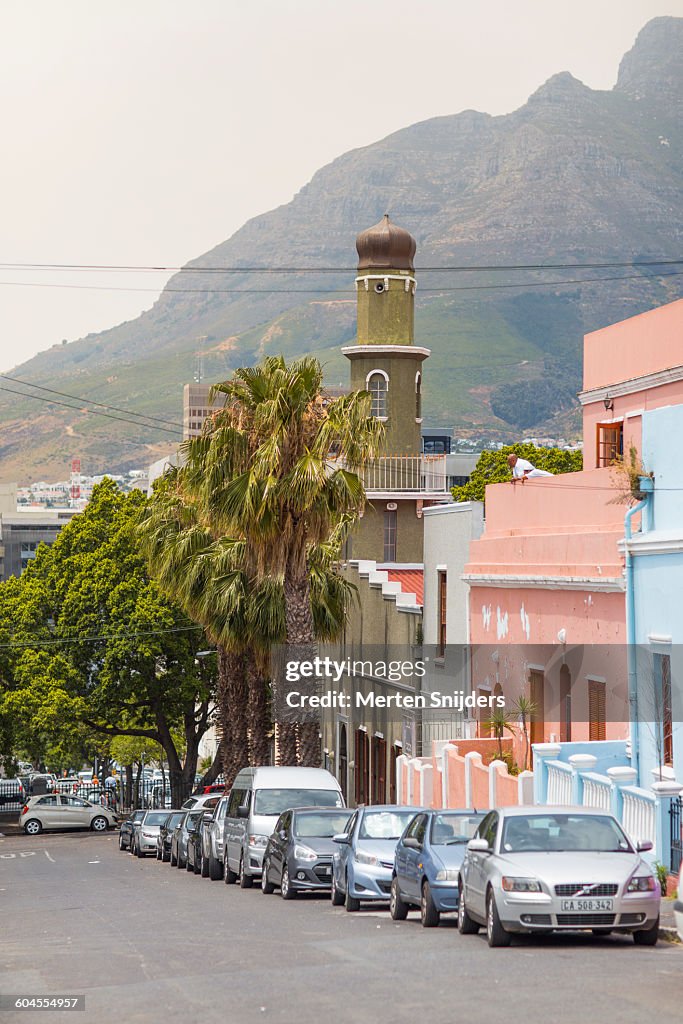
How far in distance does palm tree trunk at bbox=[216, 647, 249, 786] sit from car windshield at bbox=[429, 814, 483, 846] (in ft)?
69.1

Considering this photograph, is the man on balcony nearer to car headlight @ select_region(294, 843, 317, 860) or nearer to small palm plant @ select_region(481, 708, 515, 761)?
small palm plant @ select_region(481, 708, 515, 761)

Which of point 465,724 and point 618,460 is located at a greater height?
point 618,460

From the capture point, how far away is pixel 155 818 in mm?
44531

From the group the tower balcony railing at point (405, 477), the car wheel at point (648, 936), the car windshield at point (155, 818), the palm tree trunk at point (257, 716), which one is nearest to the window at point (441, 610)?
the palm tree trunk at point (257, 716)

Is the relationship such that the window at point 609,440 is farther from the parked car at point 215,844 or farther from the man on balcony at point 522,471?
the parked car at point 215,844

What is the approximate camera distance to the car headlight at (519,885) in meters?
13.9

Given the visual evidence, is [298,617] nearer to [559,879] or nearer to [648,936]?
[648,936]

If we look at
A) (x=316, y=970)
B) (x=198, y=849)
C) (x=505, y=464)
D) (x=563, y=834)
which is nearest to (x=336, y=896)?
(x=563, y=834)

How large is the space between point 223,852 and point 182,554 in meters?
12.6

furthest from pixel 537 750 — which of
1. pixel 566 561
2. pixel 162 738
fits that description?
pixel 162 738

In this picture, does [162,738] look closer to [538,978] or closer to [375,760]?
[375,760]

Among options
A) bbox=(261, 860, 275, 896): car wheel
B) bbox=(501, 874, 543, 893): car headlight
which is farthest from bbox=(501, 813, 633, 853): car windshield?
bbox=(261, 860, 275, 896): car wheel

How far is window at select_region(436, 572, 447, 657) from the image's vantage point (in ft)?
118

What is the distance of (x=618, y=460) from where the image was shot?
22.8m
